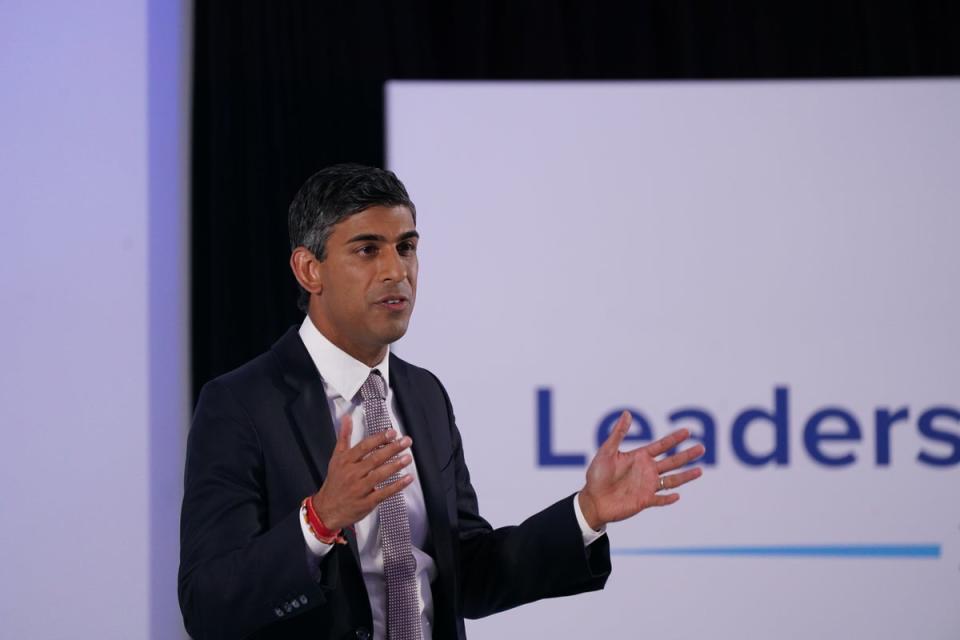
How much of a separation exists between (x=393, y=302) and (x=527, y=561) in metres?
0.53

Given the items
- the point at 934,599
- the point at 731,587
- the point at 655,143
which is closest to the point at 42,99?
the point at 655,143

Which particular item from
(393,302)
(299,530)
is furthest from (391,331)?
(299,530)

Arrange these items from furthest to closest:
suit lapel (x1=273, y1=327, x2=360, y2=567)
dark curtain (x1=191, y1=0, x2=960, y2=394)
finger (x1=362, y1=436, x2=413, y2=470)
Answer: dark curtain (x1=191, y1=0, x2=960, y2=394)
suit lapel (x1=273, y1=327, x2=360, y2=567)
finger (x1=362, y1=436, x2=413, y2=470)

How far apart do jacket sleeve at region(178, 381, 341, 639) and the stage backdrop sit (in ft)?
6.88

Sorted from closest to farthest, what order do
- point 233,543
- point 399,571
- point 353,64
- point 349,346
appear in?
point 233,543 < point 399,571 < point 349,346 < point 353,64

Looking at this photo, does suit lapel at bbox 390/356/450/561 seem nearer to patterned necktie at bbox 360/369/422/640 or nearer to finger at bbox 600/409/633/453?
patterned necktie at bbox 360/369/422/640

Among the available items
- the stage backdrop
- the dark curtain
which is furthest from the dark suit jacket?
the dark curtain

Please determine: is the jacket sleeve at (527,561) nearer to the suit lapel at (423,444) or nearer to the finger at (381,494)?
the suit lapel at (423,444)

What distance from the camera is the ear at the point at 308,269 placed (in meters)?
1.89

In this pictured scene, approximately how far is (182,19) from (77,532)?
6.25 feet

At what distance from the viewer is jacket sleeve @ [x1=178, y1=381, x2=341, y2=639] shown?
1564 mm

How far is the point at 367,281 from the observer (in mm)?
1835

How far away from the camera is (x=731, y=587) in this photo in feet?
12.6

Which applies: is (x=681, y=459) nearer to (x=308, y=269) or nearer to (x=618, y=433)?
(x=618, y=433)
